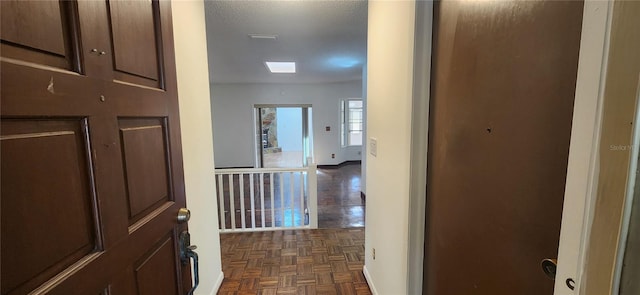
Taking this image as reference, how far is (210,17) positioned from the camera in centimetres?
222

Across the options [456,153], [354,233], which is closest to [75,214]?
[456,153]

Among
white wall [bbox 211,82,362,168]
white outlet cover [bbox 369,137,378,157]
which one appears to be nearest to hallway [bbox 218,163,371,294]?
white outlet cover [bbox 369,137,378,157]

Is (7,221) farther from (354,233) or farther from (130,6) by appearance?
(354,233)

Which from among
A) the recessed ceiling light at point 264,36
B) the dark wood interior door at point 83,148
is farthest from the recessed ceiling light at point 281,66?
the dark wood interior door at point 83,148

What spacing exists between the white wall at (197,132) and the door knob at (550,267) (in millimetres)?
1500

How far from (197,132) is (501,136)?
1.53 metres

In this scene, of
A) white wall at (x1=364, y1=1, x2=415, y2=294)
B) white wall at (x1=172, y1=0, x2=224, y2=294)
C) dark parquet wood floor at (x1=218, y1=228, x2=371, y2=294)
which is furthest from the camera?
dark parquet wood floor at (x1=218, y1=228, x2=371, y2=294)

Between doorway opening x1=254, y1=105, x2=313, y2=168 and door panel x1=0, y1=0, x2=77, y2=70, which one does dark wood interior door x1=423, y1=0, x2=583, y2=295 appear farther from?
doorway opening x1=254, y1=105, x2=313, y2=168

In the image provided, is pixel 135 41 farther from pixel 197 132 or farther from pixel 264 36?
pixel 264 36

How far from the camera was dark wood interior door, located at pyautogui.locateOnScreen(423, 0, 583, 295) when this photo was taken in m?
0.60

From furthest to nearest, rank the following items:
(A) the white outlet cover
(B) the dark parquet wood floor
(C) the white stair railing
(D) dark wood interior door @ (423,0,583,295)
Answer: (C) the white stair railing
(B) the dark parquet wood floor
(A) the white outlet cover
(D) dark wood interior door @ (423,0,583,295)

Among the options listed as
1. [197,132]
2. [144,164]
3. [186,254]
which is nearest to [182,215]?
[186,254]

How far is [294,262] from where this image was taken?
239 centimetres

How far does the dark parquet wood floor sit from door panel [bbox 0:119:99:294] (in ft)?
5.69
